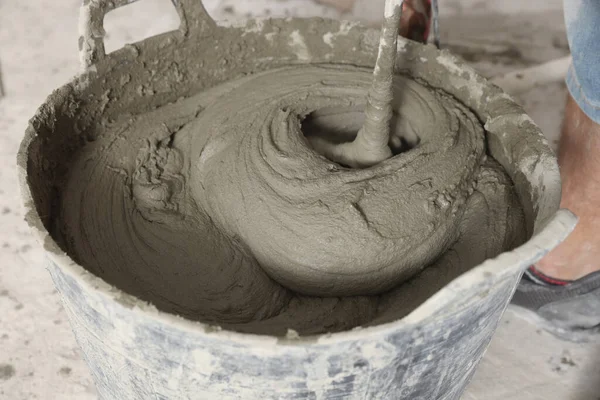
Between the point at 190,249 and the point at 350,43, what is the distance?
0.67 meters

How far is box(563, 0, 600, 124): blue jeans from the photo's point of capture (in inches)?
46.6

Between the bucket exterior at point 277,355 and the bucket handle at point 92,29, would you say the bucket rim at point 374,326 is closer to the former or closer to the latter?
the bucket exterior at point 277,355

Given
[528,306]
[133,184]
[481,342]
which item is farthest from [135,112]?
[528,306]

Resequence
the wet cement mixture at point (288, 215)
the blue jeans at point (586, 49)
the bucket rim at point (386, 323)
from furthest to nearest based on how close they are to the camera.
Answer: the blue jeans at point (586, 49), the wet cement mixture at point (288, 215), the bucket rim at point (386, 323)

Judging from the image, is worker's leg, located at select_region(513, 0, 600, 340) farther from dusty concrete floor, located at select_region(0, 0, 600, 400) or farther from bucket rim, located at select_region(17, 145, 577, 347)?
bucket rim, located at select_region(17, 145, 577, 347)

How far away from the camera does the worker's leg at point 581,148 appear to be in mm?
1200

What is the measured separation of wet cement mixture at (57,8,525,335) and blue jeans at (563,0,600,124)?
0.21 meters

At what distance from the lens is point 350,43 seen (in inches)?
59.2

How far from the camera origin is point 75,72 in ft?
7.69

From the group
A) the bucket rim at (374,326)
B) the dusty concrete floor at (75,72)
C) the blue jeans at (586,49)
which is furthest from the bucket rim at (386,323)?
the dusty concrete floor at (75,72)

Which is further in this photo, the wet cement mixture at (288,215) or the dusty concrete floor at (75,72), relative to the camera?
the dusty concrete floor at (75,72)

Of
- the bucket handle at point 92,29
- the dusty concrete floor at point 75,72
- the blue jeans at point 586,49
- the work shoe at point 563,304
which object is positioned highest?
the bucket handle at point 92,29

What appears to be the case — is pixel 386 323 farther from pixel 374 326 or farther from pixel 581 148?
pixel 581 148

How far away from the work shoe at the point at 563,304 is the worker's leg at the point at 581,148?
3 centimetres
